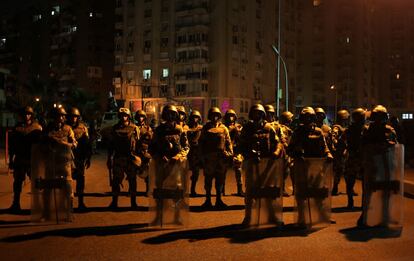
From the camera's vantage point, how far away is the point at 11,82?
73.5 metres

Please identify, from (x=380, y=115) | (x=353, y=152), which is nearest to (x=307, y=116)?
(x=380, y=115)

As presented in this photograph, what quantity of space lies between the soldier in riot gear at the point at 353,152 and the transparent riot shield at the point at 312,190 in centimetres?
197

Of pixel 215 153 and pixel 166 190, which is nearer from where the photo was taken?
pixel 166 190

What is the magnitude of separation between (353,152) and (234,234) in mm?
3717

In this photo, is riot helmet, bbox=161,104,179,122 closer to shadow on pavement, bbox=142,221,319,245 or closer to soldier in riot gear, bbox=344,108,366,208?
shadow on pavement, bbox=142,221,319,245

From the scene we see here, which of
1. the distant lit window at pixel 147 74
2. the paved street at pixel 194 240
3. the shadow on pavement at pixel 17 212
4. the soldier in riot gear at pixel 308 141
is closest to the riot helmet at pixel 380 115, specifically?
the soldier in riot gear at pixel 308 141

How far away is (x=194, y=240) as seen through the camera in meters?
7.32

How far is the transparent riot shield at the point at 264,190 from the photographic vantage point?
800 cm

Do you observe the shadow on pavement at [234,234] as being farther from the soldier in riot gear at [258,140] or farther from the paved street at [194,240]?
the soldier in riot gear at [258,140]

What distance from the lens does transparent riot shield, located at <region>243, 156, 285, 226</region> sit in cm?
800

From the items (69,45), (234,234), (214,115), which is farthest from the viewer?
(69,45)

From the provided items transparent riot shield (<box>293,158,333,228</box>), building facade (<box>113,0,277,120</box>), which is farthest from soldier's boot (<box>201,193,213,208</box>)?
building facade (<box>113,0,277,120</box>)

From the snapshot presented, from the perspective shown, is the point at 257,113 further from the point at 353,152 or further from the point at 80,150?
the point at 80,150

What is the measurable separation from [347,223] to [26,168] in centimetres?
586
